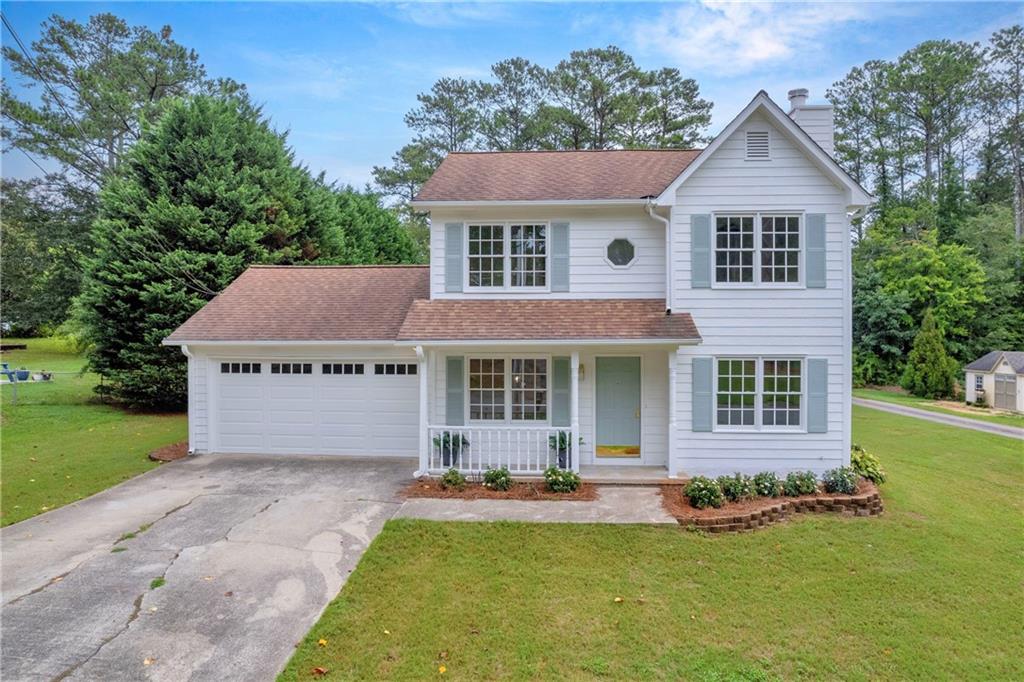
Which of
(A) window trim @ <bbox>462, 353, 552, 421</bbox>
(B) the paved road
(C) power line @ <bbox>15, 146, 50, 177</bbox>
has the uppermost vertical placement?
(C) power line @ <bbox>15, 146, 50, 177</bbox>

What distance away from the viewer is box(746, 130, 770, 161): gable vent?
911cm

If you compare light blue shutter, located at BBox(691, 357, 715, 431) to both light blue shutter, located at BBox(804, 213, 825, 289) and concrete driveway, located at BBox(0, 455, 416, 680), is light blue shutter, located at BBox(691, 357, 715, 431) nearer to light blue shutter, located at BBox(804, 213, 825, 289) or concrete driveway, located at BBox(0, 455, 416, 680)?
light blue shutter, located at BBox(804, 213, 825, 289)

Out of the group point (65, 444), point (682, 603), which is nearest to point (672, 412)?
point (682, 603)

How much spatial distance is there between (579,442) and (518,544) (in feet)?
11.0

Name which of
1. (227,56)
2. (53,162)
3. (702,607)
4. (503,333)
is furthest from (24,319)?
(702,607)

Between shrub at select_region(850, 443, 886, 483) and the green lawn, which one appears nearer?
the green lawn

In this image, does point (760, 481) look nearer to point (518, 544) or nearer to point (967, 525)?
point (967, 525)

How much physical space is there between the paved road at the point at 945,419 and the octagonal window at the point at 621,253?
46.3ft

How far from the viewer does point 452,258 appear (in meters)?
10.2

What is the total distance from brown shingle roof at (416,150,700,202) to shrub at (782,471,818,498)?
235 inches

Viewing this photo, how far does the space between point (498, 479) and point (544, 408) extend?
74.8 inches

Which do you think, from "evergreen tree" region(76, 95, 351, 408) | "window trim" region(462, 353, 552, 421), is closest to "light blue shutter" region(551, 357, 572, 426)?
"window trim" region(462, 353, 552, 421)

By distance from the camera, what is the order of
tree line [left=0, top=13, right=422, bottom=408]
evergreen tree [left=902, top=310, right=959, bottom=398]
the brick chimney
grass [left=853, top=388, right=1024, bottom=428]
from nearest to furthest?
the brick chimney, tree line [left=0, top=13, right=422, bottom=408], grass [left=853, top=388, right=1024, bottom=428], evergreen tree [left=902, top=310, right=959, bottom=398]

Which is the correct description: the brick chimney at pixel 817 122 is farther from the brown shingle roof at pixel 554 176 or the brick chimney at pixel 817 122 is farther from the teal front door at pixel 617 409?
the teal front door at pixel 617 409
